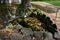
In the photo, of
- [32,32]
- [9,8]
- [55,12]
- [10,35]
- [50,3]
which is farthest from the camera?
[50,3]

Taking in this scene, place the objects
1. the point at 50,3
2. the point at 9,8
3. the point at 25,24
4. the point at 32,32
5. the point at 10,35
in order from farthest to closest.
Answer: the point at 50,3 < the point at 9,8 < the point at 25,24 < the point at 32,32 < the point at 10,35

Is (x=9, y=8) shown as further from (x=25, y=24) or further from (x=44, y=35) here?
(x=44, y=35)

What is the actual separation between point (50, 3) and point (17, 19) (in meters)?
3.24

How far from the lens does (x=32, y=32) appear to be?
6.00 meters

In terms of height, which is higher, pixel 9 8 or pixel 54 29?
pixel 9 8

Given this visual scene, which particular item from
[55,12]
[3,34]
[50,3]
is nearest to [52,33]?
[3,34]

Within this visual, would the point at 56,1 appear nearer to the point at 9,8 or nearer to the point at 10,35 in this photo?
the point at 9,8

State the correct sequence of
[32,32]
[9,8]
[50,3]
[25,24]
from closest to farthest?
[32,32]
[25,24]
[9,8]
[50,3]

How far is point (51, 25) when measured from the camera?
21.9ft

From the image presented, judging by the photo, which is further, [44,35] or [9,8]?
[9,8]

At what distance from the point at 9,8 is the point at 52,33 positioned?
1.91 meters

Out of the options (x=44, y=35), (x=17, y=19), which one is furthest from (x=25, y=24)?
(x=44, y=35)

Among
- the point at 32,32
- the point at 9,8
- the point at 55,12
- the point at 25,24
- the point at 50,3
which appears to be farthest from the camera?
the point at 50,3

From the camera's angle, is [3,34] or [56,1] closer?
[3,34]
